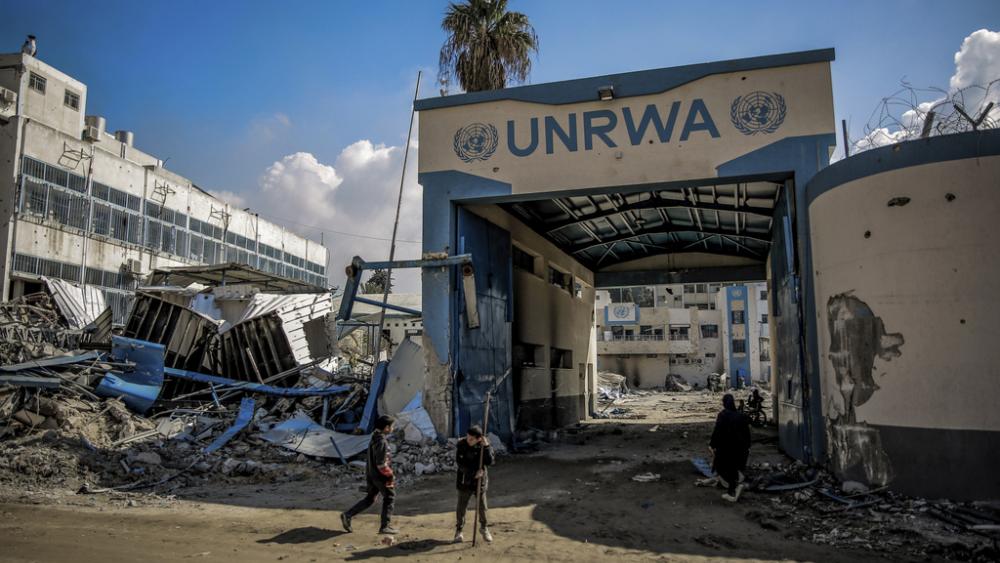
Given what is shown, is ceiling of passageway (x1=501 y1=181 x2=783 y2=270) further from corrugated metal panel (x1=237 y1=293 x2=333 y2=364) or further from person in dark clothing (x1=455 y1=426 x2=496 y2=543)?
person in dark clothing (x1=455 y1=426 x2=496 y2=543)

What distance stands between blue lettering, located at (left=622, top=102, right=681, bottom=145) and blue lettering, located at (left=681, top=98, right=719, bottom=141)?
0.26 m

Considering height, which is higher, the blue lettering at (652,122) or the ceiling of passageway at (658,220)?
the blue lettering at (652,122)

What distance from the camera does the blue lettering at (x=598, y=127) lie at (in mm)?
13523

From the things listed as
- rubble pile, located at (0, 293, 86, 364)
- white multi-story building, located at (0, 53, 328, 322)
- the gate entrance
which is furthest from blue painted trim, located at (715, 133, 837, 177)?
white multi-story building, located at (0, 53, 328, 322)

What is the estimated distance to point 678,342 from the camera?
5666 cm

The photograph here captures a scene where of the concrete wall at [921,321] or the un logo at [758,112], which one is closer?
the concrete wall at [921,321]

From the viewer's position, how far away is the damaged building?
868cm

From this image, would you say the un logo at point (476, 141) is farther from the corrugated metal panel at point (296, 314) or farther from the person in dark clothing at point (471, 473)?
the person in dark clothing at point (471, 473)

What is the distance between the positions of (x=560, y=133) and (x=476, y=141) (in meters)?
1.94

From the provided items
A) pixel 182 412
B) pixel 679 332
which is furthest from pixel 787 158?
pixel 679 332

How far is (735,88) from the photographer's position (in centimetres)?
1284

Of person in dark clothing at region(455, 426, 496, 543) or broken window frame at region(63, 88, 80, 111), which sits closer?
person in dark clothing at region(455, 426, 496, 543)

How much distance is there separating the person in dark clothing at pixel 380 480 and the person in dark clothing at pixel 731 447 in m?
5.21

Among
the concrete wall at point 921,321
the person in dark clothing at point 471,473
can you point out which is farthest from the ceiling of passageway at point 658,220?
the person in dark clothing at point 471,473
